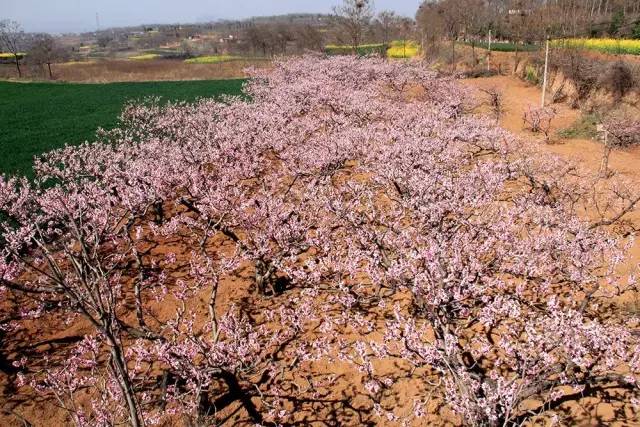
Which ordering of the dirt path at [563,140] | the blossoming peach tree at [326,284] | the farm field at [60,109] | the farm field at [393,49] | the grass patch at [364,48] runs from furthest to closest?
the farm field at [393,49] → the grass patch at [364,48] → the farm field at [60,109] → the dirt path at [563,140] → the blossoming peach tree at [326,284]

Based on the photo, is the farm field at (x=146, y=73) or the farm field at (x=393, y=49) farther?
the farm field at (x=393, y=49)

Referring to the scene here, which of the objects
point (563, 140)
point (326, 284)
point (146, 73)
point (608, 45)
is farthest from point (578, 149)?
point (146, 73)

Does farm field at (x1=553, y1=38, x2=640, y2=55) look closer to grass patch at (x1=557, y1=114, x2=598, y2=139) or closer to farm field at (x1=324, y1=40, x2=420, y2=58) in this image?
grass patch at (x1=557, y1=114, x2=598, y2=139)

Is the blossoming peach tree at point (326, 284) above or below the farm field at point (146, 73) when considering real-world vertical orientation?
below

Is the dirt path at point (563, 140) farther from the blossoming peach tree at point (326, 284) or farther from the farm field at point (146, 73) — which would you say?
the farm field at point (146, 73)

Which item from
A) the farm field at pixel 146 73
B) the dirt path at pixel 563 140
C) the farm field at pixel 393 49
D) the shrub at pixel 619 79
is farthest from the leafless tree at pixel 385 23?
the shrub at pixel 619 79

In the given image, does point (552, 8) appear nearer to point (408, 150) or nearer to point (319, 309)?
point (408, 150)
